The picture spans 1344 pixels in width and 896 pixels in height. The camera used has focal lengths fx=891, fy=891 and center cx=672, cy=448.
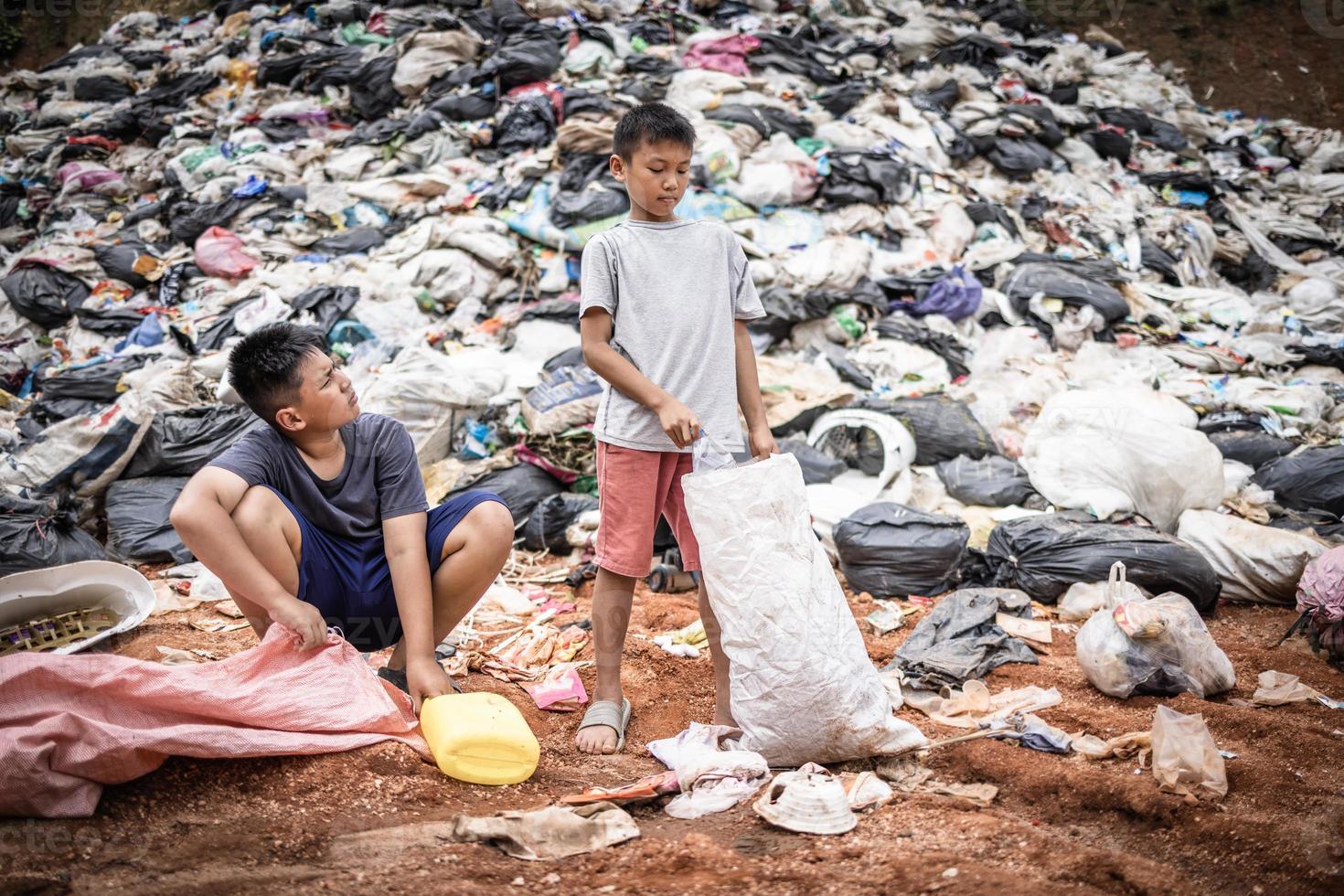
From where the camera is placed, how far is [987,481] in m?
3.70

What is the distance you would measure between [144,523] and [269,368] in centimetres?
215

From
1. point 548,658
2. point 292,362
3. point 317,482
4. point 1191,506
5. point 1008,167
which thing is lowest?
point 548,658

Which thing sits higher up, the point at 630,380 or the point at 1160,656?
the point at 630,380

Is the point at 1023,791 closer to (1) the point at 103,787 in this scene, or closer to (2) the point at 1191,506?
(1) the point at 103,787

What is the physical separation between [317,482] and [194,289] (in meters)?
4.33

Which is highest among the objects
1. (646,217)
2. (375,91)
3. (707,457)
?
(375,91)

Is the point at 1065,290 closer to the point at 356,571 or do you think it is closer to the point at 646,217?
the point at 646,217

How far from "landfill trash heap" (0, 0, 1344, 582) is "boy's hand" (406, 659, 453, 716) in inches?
69.4

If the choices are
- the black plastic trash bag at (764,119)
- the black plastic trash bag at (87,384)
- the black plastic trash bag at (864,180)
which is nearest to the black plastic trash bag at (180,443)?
the black plastic trash bag at (87,384)

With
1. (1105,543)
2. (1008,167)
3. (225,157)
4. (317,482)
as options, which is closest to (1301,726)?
(1105,543)

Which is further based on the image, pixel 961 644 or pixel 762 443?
pixel 961 644

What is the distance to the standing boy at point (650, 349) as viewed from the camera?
6.49 feet

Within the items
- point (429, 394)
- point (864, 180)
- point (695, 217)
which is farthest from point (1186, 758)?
point (864, 180)

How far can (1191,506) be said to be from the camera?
3.46 meters
